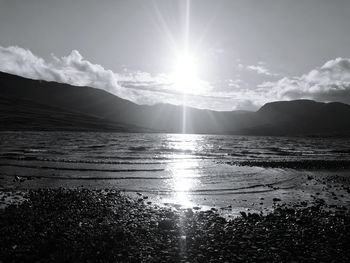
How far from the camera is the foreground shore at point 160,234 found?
13.9m

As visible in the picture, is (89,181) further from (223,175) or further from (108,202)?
(223,175)

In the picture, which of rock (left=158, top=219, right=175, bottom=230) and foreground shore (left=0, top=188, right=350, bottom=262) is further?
rock (left=158, top=219, right=175, bottom=230)

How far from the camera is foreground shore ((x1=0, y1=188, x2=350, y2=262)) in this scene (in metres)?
13.9

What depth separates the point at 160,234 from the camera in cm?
1700

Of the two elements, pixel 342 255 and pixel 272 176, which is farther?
pixel 272 176

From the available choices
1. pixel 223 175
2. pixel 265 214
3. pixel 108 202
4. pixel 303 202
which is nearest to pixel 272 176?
pixel 223 175

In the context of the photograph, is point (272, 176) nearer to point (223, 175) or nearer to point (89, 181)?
point (223, 175)

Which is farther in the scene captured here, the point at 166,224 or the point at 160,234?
the point at 166,224

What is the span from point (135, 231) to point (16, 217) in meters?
6.66

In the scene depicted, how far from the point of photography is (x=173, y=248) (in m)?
14.9

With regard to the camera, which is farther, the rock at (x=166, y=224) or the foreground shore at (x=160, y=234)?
the rock at (x=166, y=224)

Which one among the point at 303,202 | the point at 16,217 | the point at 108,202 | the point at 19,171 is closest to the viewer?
the point at 16,217

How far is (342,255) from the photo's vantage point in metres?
14.4

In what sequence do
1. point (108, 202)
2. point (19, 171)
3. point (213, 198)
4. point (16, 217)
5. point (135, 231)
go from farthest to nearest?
point (19, 171) < point (213, 198) < point (108, 202) < point (16, 217) < point (135, 231)
